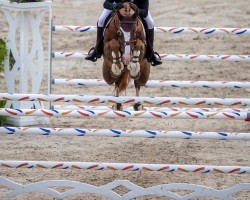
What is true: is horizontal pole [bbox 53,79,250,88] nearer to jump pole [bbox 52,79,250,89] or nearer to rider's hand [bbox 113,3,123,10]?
jump pole [bbox 52,79,250,89]

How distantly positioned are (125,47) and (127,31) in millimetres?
162

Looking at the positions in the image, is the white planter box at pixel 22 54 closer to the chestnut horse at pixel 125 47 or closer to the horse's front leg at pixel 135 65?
the chestnut horse at pixel 125 47

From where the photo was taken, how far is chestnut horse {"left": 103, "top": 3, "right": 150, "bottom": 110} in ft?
28.4

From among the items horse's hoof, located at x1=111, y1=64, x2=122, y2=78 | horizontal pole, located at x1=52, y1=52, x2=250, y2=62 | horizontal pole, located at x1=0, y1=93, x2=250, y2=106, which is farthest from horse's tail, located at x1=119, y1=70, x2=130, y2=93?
horizontal pole, located at x1=0, y1=93, x2=250, y2=106

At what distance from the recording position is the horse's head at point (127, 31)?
28.4ft

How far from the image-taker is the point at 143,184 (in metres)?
8.79

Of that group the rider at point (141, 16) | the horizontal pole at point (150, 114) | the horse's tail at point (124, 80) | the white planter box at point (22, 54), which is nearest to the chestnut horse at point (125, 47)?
the horse's tail at point (124, 80)

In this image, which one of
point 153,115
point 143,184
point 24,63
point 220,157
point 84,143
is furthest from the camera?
point 24,63

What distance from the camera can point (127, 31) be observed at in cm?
866

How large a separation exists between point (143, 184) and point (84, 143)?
219 cm

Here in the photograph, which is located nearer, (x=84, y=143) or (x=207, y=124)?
(x=84, y=143)

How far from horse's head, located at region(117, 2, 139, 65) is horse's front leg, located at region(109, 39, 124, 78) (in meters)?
0.16

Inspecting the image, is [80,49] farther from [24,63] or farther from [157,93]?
[24,63]

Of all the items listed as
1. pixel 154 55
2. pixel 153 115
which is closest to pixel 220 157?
pixel 154 55
